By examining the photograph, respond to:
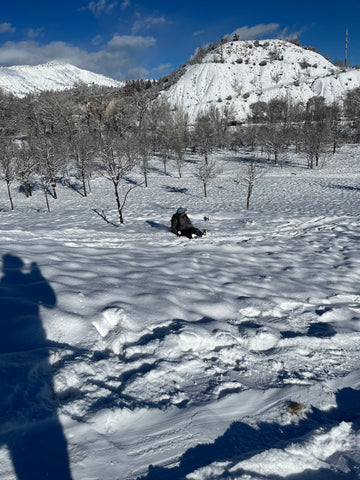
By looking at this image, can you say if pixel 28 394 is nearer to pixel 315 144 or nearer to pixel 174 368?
pixel 174 368

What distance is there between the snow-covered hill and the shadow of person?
275 ft

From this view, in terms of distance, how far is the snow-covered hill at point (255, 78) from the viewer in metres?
82.4

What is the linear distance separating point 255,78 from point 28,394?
354 feet

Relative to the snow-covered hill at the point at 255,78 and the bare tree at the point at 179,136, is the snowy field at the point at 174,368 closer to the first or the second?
the bare tree at the point at 179,136

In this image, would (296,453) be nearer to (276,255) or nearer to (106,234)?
(276,255)

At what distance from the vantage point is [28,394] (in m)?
2.32

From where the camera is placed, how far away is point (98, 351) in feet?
9.88

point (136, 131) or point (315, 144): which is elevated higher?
point (136, 131)

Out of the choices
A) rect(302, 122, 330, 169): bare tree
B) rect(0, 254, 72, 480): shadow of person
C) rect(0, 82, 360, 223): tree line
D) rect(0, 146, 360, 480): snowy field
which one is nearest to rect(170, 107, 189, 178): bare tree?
rect(0, 82, 360, 223): tree line

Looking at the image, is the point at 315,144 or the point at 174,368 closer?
the point at 174,368

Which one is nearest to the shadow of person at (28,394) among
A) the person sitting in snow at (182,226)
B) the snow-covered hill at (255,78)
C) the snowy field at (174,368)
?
the snowy field at (174,368)

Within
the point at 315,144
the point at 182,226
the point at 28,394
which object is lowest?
the point at 28,394

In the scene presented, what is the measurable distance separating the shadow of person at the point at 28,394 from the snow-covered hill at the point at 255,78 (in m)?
84.0

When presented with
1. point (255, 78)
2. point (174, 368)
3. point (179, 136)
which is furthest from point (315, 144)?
point (255, 78)
